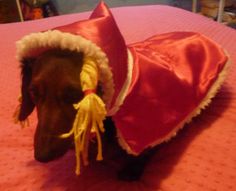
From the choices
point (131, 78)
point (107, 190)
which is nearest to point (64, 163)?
point (107, 190)

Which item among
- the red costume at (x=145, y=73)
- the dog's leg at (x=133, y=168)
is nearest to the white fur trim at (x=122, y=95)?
the red costume at (x=145, y=73)

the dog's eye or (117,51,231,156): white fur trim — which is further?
(117,51,231,156): white fur trim

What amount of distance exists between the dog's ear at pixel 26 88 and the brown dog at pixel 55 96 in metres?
0.03

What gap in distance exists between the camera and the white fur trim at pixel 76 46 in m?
0.58

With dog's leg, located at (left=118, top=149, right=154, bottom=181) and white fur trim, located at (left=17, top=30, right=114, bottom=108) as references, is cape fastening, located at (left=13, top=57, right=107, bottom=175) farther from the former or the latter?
dog's leg, located at (left=118, top=149, right=154, bottom=181)

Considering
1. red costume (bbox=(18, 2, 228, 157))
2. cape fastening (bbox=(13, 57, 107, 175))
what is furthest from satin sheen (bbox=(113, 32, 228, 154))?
cape fastening (bbox=(13, 57, 107, 175))

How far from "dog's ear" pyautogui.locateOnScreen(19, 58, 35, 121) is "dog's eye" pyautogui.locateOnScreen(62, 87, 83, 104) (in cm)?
10

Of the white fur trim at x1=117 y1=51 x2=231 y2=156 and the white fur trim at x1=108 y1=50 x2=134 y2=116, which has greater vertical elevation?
the white fur trim at x1=108 y1=50 x2=134 y2=116

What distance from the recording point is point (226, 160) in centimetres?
72

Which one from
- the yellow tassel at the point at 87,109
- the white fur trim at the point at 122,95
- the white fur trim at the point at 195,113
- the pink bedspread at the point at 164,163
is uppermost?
the yellow tassel at the point at 87,109

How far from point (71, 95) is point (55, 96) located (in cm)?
3

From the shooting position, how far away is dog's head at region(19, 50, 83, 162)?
1.87 feet

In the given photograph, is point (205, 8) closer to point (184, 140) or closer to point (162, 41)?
point (162, 41)

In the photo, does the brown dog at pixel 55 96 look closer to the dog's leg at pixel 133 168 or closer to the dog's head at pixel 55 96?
the dog's head at pixel 55 96
